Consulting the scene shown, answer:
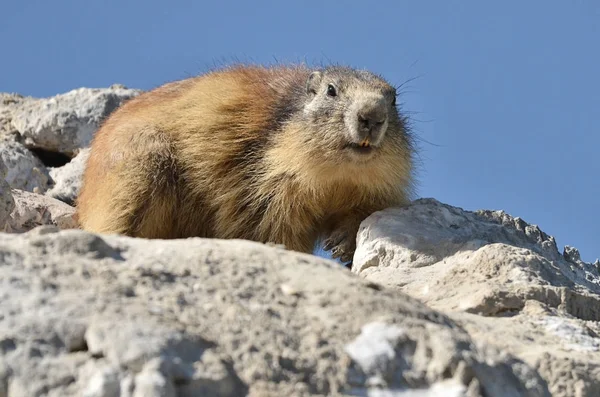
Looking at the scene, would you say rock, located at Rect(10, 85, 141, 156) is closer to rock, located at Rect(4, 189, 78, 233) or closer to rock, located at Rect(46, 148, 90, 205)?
rock, located at Rect(46, 148, 90, 205)

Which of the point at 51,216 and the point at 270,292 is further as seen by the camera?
the point at 51,216

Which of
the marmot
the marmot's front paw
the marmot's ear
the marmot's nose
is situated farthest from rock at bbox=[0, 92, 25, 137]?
the marmot's nose

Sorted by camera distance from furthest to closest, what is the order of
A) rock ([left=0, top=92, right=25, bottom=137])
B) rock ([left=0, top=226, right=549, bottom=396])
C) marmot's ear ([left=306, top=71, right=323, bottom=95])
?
rock ([left=0, top=92, right=25, bottom=137])
marmot's ear ([left=306, top=71, right=323, bottom=95])
rock ([left=0, top=226, right=549, bottom=396])

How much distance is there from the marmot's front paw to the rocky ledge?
7.84ft

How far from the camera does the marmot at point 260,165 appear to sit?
8.91 m

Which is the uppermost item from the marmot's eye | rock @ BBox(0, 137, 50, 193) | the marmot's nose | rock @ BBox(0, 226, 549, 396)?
the marmot's eye

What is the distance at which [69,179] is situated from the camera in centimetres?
1167

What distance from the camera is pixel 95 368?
13.1 feet

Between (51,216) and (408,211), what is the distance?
3675mm

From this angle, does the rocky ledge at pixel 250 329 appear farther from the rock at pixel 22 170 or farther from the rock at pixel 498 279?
the rock at pixel 22 170

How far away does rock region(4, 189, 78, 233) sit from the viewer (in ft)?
32.0

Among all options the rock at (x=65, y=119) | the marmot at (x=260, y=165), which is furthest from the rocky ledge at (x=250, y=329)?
the rock at (x=65, y=119)

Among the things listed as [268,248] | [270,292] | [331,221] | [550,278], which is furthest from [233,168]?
[270,292]

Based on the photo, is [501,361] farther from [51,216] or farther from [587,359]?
[51,216]
